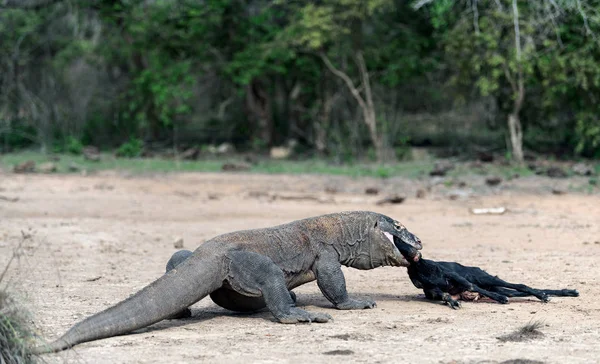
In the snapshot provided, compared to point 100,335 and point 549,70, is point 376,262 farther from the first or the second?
point 549,70

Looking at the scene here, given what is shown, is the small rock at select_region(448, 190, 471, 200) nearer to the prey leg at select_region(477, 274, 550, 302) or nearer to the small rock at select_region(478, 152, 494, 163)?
the small rock at select_region(478, 152, 494, 163)

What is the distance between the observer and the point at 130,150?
71.7 ft

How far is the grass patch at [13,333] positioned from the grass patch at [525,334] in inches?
112

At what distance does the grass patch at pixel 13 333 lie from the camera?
4.68 meters

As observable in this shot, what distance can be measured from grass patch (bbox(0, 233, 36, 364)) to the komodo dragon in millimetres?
641

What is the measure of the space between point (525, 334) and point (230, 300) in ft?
7.16

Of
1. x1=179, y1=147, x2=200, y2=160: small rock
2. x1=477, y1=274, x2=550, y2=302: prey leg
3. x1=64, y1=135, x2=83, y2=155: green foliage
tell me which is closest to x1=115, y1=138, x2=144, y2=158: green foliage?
x1=64, y1=135, x2=83, y2=155: green foliage

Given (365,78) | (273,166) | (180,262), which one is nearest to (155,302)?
(180,262)

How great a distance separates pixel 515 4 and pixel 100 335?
12975 millimetres

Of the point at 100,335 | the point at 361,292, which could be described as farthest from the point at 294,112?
the point at 100,335

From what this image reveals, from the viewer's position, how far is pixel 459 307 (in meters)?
6.67

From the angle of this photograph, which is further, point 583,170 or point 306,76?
point 306,76

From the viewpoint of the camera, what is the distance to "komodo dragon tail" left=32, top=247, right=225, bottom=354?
544 centimetres

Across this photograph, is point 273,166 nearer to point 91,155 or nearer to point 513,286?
point 91,155
